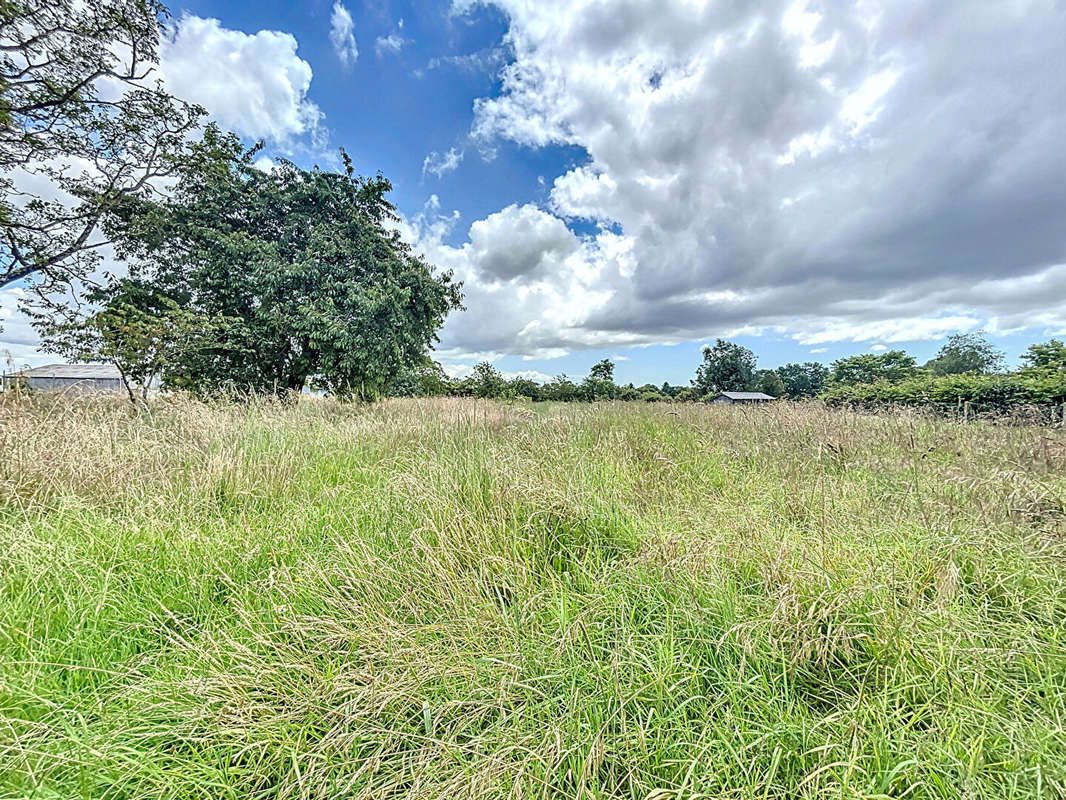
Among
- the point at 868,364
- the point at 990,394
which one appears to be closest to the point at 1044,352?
the point at 990,394

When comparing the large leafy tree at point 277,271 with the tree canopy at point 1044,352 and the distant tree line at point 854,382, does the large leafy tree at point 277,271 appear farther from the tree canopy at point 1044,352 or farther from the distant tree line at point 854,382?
the tree canopy at point 1044,352

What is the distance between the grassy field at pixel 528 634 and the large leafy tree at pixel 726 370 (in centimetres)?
5337

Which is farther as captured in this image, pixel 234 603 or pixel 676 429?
pixel 676 429

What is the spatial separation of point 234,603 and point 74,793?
767 millimetres

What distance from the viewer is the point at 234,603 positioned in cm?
184

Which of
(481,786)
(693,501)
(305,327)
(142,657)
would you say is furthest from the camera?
(305,327)

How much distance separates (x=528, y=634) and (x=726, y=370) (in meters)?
57.1

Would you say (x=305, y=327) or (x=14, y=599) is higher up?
(x=305, y=327)

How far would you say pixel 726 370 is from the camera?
51375mm

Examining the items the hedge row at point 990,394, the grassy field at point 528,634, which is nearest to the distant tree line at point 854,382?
the hedge row at point 990,394

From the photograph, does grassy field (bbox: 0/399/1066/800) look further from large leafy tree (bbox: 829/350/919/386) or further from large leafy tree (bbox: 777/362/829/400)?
large leafy tree (bbox: 777/362/829/400)

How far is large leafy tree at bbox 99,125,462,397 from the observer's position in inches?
351

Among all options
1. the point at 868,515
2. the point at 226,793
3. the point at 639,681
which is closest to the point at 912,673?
the point at 639,681

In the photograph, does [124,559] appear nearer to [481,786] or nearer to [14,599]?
[14,599]
